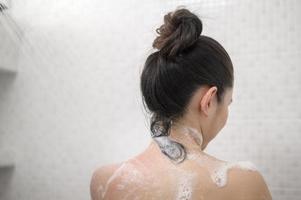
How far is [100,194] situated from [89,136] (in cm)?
59

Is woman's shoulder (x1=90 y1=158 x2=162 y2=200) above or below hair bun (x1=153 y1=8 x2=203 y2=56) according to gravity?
Result: below

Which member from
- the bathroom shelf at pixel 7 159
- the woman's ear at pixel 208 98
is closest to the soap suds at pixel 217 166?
the woman's ear at pixel 208 98

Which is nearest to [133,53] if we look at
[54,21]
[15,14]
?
[54,21]

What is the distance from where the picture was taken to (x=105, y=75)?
5.33ft

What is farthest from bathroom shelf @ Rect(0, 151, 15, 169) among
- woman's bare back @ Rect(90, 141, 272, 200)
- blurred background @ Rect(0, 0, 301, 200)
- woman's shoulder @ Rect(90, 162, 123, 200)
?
woman's bare back @ Rect(90, 141, 272, 200)

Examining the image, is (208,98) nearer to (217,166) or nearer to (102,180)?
(217,166)

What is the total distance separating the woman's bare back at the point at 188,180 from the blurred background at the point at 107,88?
0.41 m

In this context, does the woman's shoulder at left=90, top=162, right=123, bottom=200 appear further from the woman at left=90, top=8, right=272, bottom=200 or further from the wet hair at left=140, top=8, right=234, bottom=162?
the wet hair at left=140, top=8, right=234, bottom=162

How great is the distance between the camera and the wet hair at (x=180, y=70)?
970mm

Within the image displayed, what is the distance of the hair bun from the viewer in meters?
0.98

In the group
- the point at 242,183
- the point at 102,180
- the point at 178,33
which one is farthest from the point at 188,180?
the point at 178,33

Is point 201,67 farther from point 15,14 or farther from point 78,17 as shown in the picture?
point 15,14

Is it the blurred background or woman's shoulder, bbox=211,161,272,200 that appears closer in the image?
woman's shoulder, bbox=211,161,272,200

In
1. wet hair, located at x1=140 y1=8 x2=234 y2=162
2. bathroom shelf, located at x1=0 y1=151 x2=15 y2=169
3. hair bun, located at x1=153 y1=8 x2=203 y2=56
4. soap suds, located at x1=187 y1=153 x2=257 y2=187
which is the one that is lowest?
soap suds, located at x1=187 y1=153 x2=257 y2=187
